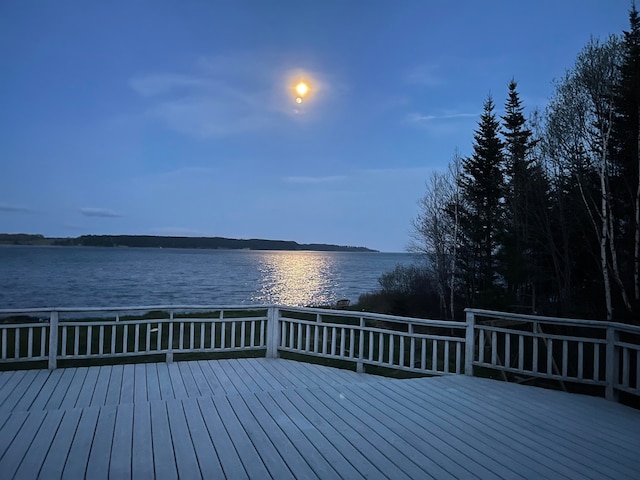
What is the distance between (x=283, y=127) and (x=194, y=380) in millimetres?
9843

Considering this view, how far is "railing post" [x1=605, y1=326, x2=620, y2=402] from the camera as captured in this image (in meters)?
3.83

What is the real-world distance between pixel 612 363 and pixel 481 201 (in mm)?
16231

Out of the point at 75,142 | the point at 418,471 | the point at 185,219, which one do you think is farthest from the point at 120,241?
the point at 418,471

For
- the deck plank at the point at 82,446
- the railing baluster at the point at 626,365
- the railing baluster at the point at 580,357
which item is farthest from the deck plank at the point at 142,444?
the railing baluster at the point at 626,365

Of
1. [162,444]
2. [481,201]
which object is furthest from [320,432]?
[481,201]

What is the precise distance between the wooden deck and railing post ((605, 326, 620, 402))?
156mm

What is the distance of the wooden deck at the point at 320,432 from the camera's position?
7.55 feet

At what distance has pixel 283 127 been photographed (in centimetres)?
1282

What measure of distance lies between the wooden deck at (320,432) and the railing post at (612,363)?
0.51 ft

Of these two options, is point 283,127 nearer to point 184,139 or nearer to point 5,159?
point 184,139

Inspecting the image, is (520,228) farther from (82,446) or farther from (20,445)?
(20,445)

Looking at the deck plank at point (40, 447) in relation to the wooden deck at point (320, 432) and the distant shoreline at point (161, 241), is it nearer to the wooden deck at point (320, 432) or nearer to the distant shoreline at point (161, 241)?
the wooden deck at point (320, 432)

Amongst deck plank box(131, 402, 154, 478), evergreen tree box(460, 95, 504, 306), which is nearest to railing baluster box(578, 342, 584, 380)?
deck plank box(131, 402, 154, 478)

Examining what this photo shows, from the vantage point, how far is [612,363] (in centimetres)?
385
